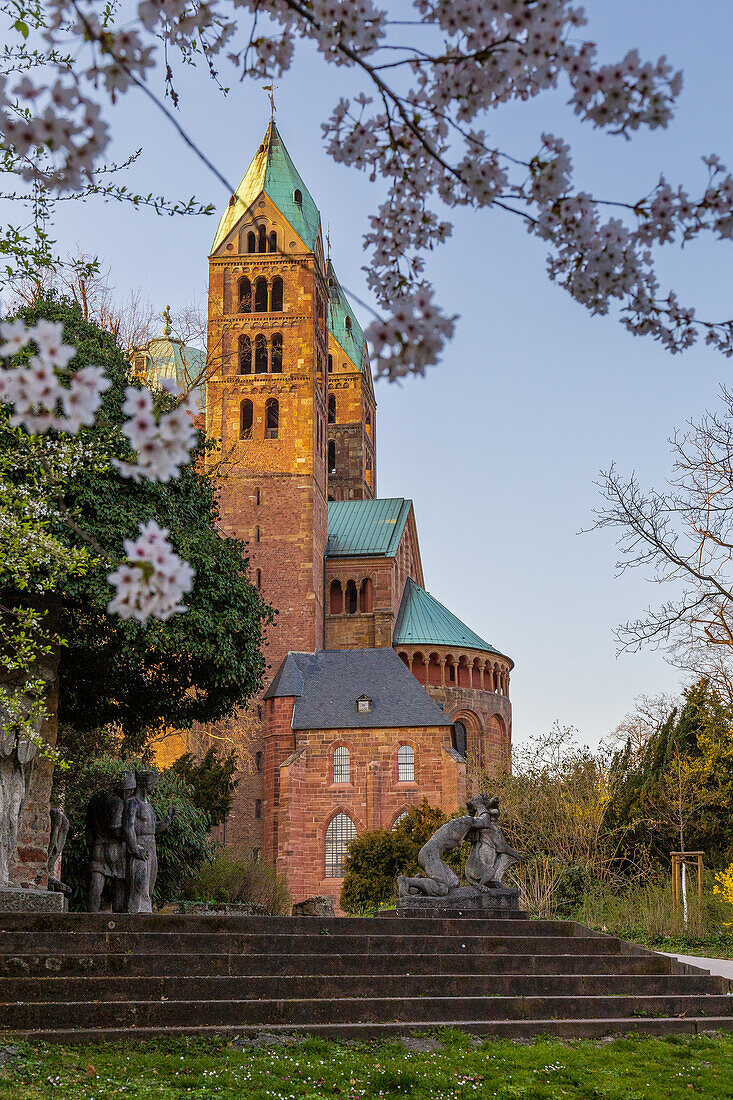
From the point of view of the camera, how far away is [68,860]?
2159 centimetres

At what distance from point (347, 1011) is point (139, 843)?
19.1ft

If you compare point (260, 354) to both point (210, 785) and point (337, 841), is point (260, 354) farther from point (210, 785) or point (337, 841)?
point (210, 785)

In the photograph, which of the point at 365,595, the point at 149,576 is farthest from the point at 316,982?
the point at 365,595

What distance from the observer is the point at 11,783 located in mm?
14703

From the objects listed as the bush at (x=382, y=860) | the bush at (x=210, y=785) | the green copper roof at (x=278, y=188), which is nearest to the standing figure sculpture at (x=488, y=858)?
the bush at (x=210, y=785)

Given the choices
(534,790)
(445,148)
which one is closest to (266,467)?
(534,790)

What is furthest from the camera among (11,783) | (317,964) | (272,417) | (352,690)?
(272,417)

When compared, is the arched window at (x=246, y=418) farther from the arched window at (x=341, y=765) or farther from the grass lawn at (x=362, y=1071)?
the grass lawn at (x=362, y=1071)

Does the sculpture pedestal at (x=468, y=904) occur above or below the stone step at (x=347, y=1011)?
above

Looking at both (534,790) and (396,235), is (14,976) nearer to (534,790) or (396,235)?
(396,235)

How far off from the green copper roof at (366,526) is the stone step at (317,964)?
39.3m

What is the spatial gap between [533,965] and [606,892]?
1565cm

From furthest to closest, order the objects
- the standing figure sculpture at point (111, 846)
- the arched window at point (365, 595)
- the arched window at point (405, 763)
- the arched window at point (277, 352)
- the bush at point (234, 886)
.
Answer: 1. the arched window at point (277, 352)
2. the arched window at point (365, 595)
3. the arched window at point (405, 763)
4. the bush at point (234, 886)
5. the standing figure sculpture at point (111, 846)

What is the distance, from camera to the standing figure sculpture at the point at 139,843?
15539mm
